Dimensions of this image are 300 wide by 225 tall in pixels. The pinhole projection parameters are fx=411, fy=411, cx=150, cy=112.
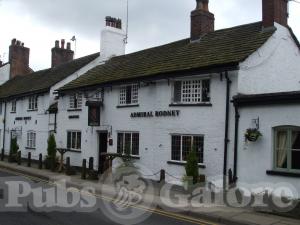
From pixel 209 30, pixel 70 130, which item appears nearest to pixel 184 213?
pixel 209 30

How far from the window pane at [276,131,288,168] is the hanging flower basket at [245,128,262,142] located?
0.62m

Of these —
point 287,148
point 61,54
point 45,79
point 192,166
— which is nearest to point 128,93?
point 192,166

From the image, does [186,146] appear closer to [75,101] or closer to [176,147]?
[176,147]

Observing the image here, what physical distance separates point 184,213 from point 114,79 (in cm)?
997

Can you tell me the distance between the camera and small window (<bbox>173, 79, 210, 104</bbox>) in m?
16.2

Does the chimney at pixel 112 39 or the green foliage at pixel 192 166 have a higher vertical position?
the chimney at pixel 112 39

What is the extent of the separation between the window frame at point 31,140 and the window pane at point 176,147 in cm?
1486

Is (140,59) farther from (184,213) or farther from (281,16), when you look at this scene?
(184,213)

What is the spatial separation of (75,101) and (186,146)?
32.3 ft

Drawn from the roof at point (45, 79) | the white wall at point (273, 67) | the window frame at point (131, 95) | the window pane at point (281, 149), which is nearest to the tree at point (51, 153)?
the roof at point (45, 79)

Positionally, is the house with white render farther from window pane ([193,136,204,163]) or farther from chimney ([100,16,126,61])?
chimney ([100,16,126,61])

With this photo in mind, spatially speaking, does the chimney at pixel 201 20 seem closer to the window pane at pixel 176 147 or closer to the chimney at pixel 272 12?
the chimney at pixel 272 12

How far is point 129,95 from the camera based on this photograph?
65.5 feet

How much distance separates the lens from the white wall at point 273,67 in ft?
49.8
